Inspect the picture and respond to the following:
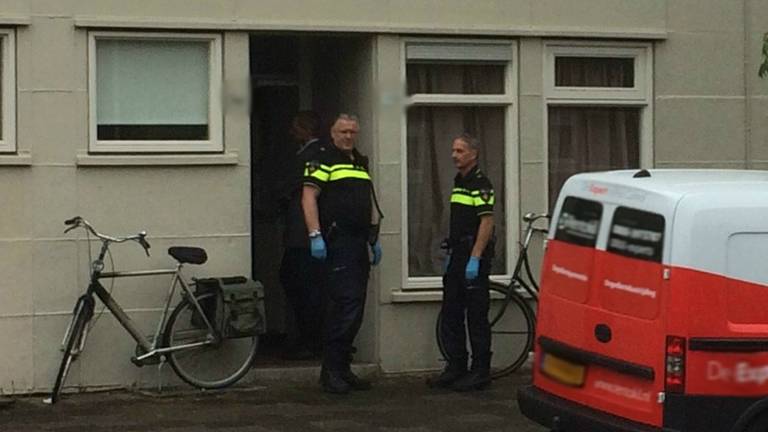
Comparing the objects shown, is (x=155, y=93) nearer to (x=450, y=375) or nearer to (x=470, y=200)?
(x=470, y=200)

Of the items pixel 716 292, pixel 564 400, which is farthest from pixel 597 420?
pixel 716 292

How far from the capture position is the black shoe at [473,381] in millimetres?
13422

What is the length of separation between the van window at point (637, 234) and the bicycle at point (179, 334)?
4538 mm

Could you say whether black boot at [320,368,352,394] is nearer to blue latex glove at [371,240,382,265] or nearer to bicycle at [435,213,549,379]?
blue latex glove at [371,240,382,265]

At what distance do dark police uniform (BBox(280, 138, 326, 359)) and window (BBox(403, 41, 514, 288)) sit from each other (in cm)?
82

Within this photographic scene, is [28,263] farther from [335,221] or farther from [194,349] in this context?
[335,221]

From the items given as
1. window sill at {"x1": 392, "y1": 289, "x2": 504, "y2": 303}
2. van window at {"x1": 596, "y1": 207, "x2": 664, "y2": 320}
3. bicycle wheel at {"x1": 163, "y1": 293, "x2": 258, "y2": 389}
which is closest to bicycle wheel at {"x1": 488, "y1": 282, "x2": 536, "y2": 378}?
window sill at {"x1": 392, "y1": 289, "x2": 504, "y2": 303}

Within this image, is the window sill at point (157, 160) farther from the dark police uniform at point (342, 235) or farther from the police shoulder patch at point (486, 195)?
the police shoulder patch at point (486, 195)

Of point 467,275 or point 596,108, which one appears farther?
point 596,108

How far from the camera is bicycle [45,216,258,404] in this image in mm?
12844

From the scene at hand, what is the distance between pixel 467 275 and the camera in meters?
13.1

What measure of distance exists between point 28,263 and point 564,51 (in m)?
5.00

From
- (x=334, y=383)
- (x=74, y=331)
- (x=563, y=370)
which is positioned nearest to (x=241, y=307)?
(x=334, y=383)

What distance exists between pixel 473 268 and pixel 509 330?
1384mm
